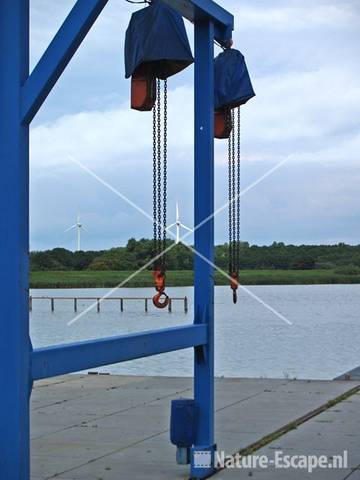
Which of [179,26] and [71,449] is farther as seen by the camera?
[71,449]

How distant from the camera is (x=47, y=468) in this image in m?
9.21

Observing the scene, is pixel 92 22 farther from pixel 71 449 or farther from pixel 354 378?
pixel 354 378

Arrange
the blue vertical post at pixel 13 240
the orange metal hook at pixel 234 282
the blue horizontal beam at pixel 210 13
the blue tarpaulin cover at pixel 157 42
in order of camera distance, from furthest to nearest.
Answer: the orange metal hook at pixel 234 282 < the blue horizontal beam at pixel 210 13 < the blue tarpaulin cover at pixel 157 42 < the blue vertical post at pixel 13 240

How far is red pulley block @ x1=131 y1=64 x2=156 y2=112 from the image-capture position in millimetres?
8289

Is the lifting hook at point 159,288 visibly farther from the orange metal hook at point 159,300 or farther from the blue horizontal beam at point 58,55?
the blue horizontal beam at point 58,55

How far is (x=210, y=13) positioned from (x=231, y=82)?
0.81 m

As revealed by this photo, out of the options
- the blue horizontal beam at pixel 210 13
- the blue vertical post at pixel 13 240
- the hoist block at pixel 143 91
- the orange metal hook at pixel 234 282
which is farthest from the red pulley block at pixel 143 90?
the blue vertical post at pixel 13 240

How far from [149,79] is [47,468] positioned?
3556 millimetres

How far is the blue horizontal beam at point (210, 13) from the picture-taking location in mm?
8625

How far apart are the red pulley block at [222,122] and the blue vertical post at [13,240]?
146 inches

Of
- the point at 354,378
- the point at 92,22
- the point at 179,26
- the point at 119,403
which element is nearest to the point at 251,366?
the point at 354,378

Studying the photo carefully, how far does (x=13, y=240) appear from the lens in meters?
6.16

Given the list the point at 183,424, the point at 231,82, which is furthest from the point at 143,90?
the point at 183,424

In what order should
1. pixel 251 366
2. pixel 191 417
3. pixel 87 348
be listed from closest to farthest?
pixel 87 348 → pixel 191 417 → pixel 251 366
